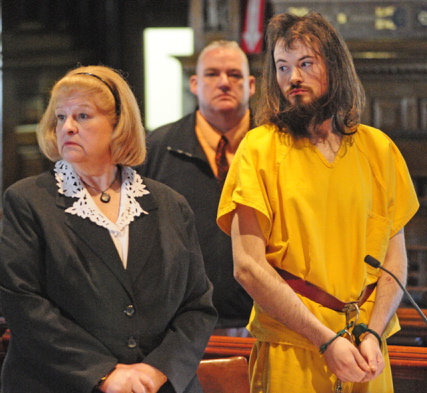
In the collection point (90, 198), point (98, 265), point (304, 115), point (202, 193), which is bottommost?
point (202, 193)

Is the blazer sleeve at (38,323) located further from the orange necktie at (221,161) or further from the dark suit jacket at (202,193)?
the orange necktie at (221,161)

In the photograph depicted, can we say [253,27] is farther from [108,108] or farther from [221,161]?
[108,108]

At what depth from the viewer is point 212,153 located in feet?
10.8

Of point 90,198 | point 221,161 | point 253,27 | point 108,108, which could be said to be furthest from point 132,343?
point 253,27

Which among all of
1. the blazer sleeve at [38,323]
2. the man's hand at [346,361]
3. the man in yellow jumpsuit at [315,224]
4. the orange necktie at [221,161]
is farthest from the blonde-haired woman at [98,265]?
the orange necktie at [221,161]

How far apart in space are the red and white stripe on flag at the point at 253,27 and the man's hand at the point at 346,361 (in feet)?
17.0

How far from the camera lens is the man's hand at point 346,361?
5.55 feet

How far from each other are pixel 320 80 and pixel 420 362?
1031 mm

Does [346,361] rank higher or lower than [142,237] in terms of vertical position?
lower

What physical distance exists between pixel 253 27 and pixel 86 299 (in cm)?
528

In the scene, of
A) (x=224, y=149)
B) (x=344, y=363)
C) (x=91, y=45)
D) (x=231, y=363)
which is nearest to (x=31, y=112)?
(x=91, y=45)

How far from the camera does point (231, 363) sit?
224 cm

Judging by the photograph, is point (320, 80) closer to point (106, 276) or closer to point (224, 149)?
point (106, 276)

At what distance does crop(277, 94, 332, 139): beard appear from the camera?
6.14 feet
